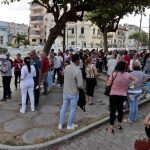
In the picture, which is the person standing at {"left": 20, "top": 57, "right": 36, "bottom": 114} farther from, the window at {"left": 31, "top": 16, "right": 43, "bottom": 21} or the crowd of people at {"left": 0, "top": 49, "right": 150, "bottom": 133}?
the window at {"left": 31, "top": 16, "right": 43, "bottom": 21}

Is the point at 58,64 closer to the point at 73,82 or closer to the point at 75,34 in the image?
the point at 73,82

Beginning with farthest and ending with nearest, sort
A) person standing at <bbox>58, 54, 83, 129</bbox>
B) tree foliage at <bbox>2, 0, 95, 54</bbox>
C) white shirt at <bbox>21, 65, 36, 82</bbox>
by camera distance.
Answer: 1. tree foliage at <bbox>2, 0, 95, 54</bbox>
2. white shirt at <bbox>21, 65, 36, 82</bbox>
3. person standing at <bbox>58, 54, 83, 129</bbox>

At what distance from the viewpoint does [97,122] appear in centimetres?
919

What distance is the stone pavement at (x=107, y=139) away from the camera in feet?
24.9

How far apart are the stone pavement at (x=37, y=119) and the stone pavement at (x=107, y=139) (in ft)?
1.40

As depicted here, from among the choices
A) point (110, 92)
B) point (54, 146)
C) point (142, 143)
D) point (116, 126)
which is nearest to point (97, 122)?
point (116, 126)

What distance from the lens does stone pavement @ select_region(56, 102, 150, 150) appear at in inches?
299

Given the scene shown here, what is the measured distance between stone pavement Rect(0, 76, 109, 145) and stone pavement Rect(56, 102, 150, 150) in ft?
1.40

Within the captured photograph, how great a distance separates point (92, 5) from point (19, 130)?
7.73 meters

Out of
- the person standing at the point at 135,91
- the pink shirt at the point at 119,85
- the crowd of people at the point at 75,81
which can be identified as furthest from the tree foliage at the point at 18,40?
the pink shirt at the point at 119,85

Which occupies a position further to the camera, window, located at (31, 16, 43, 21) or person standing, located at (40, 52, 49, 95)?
window, located at (31, 16, 43, 21)

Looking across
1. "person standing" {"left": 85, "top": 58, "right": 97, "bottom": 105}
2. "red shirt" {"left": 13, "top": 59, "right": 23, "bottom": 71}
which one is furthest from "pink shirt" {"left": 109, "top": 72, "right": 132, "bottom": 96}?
"red shirt" {"left": 13, "top": 59, "right": 23, "bottom": 71}

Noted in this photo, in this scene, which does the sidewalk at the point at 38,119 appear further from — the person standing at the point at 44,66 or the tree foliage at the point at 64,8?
the tree foliage at the point at 64,8

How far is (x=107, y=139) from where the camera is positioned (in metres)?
8.11
